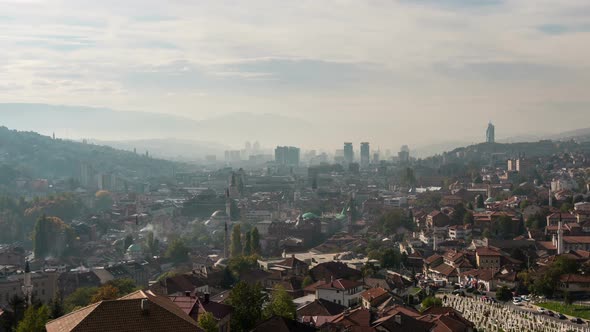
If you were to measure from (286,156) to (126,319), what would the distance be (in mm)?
161998

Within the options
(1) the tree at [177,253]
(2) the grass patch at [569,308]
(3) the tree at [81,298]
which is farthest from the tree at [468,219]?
(3) the tree at [81,298]

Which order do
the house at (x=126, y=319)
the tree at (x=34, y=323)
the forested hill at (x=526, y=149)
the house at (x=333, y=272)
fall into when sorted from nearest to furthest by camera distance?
the house at (x=126, y=319), the tree at (x=34, y=323), the house at (x=333, y=272), the forested hill at (x=526, y=149)

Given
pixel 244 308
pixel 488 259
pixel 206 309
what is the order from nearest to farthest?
pixel 206 309 < pixel 244 308 < pixel 488 259

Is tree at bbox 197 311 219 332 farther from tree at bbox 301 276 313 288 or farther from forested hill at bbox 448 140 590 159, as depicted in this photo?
forested hill at bbox 448 140 590 159

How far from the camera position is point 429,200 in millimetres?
64688

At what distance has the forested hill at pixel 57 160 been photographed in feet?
348

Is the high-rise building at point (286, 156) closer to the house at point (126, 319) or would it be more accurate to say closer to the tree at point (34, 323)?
the tree at point (34, 323)

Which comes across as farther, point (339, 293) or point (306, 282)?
point (306, 282)

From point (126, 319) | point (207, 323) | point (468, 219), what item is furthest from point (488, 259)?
point (126, 319)

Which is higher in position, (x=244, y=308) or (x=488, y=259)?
(x=244, y=308)

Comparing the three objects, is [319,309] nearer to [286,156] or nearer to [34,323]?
[34,323]

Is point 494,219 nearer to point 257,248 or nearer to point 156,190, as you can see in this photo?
point 257,248

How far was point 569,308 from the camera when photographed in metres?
25.6

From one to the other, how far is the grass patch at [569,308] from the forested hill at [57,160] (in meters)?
77.2
